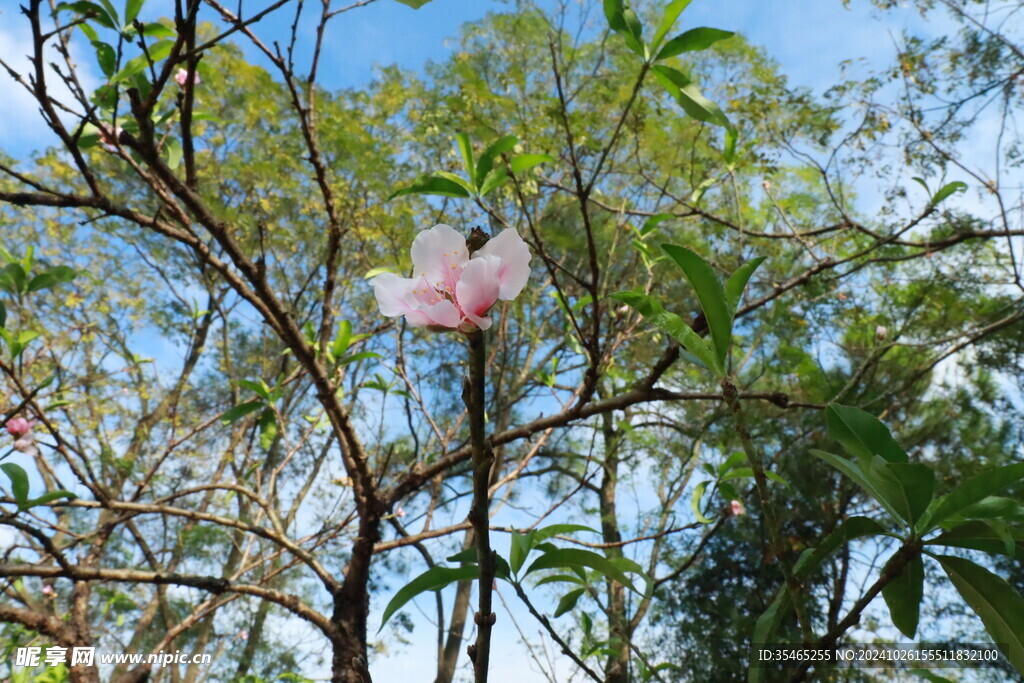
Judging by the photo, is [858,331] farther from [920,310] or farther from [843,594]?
[843,594]

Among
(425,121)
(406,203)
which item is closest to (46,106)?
(425,121)

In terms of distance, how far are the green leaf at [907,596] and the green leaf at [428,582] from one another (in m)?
0.32

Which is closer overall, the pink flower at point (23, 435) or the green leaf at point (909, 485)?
the green leaf at point (909, 485)

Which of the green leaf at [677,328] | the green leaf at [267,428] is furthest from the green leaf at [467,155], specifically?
the green leaf at [267,428]

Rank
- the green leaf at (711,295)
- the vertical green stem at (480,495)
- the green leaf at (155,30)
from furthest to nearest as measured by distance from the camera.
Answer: the green leaf at (155,30) < the green leaf at (711,295) < the vertical green stem at (480,495)

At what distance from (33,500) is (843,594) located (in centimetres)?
445

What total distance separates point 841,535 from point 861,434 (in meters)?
0.07

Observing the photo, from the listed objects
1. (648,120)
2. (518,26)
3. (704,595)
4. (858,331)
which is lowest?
(704,595)

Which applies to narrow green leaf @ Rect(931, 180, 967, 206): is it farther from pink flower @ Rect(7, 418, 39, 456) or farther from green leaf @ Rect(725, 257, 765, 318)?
pink flower @ Rect(7, 418, 39, 456)

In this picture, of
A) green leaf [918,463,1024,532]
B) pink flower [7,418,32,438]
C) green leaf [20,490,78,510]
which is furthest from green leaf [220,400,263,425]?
green leaf [918,463,1024,532]

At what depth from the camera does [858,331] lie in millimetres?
4305

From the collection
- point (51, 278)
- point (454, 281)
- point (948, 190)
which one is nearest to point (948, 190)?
point (948, 190)

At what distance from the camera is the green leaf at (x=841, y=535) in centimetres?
43

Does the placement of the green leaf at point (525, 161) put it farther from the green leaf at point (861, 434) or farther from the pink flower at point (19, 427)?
the pink flower at point (19, 427)
